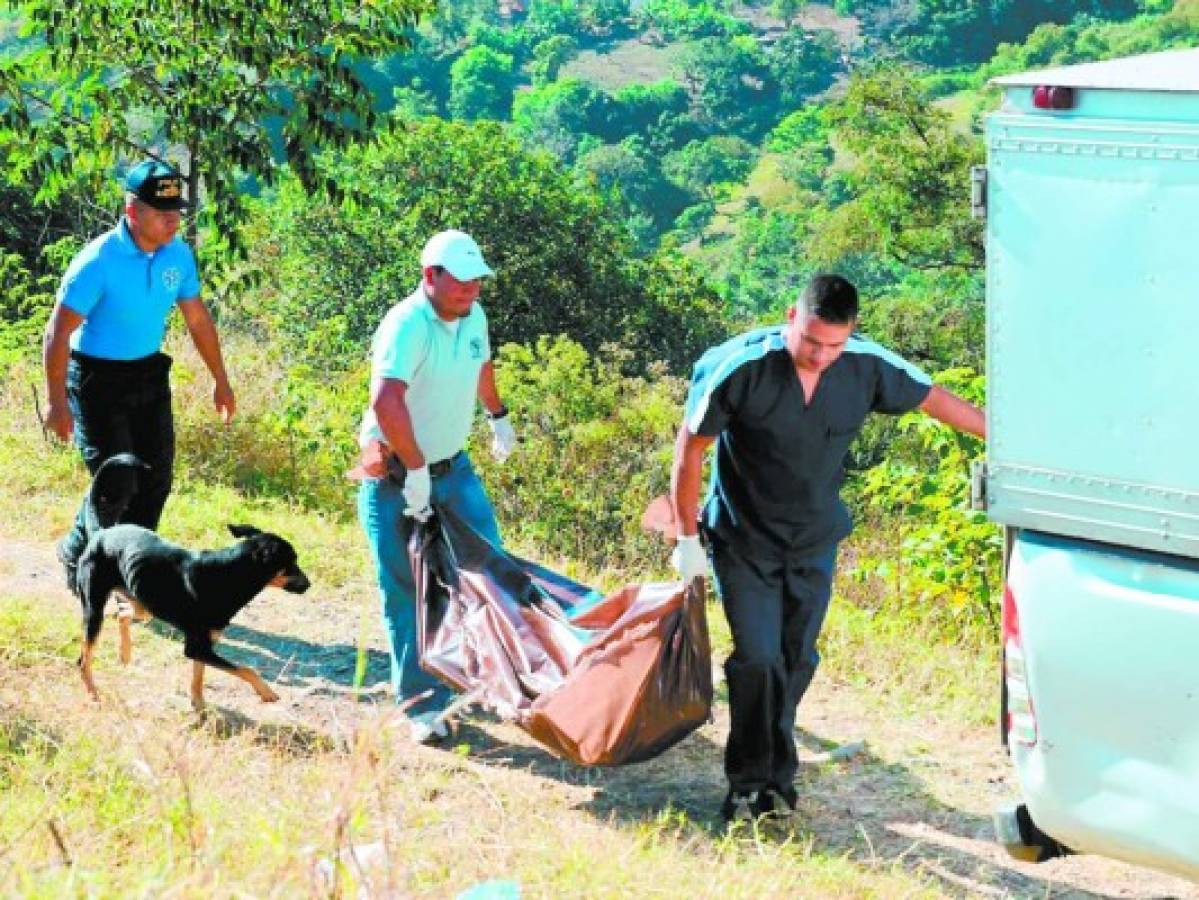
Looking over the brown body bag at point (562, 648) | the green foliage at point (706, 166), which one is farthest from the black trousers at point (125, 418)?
the green foliage at point (706, 166)

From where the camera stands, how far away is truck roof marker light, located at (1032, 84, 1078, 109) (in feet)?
13.3

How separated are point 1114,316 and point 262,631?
402cm

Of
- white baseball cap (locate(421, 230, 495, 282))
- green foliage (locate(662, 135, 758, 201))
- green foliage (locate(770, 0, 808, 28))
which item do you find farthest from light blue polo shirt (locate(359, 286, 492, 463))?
green foliage (locate(770, 0, 808, 28))

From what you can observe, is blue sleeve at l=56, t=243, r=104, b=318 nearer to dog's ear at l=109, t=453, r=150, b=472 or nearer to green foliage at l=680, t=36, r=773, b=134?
dog's ear at l=109, t=453, r=150, b=472

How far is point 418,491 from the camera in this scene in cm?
586

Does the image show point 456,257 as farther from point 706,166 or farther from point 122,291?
point 706,166

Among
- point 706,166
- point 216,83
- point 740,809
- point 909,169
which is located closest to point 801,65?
point 706,166

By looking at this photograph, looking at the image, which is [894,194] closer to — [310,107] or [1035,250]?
[310,107]

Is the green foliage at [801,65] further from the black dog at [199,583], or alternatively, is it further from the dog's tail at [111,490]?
the black dog at [199,583]

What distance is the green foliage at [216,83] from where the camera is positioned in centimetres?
1087

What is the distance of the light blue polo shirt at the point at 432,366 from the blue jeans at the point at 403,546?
0.44ft

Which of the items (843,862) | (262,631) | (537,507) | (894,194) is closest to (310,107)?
(537,507)

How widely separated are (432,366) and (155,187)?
136cm

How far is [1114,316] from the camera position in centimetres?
398
